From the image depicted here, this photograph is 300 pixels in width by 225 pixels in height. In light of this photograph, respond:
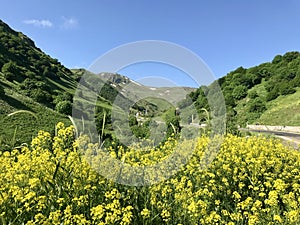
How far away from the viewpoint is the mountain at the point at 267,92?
3868 centimetres

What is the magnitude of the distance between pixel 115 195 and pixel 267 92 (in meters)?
48.1

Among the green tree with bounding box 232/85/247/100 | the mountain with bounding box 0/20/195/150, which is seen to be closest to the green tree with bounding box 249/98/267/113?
the green tree with bounding box 232/85/247/100

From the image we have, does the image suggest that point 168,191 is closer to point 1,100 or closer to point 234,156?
point 234,156

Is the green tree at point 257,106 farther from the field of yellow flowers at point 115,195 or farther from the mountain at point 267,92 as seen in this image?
the field of yellow flowers at point 115,195

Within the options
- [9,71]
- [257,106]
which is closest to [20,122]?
[9,71]

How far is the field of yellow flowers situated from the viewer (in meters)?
3.67

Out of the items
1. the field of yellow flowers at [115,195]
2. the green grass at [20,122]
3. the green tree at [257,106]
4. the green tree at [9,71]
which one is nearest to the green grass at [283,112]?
the green tree at [257,106]

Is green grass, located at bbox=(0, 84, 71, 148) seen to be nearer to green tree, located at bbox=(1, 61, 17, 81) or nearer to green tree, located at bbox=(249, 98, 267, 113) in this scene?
green tree, located at bbox=(1, 61, 17, 81)

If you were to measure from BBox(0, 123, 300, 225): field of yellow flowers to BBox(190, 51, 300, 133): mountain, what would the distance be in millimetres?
26857

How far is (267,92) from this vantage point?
48062mm

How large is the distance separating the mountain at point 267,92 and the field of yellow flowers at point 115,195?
26.9 metres

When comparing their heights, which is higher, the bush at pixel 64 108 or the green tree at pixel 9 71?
the green tree at pixel 9 71

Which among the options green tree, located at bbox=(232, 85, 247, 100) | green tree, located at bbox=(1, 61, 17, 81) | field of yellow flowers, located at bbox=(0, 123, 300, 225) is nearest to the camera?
field of yellow flowers, located at bbox=(0, 123, 300, 225)

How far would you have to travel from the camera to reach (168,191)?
4.93 m
